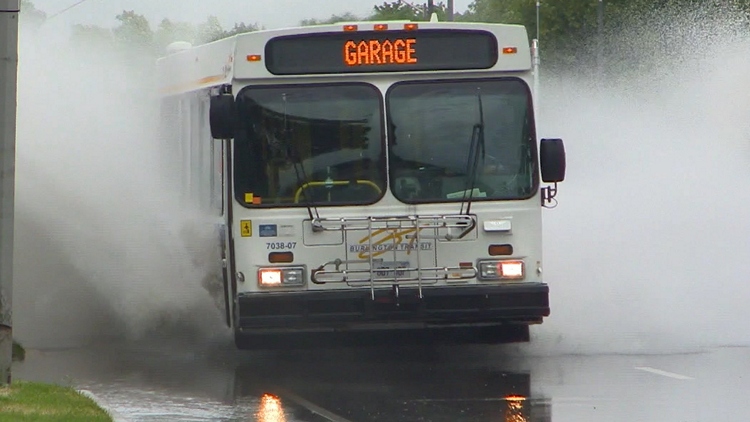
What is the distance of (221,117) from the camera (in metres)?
13.8

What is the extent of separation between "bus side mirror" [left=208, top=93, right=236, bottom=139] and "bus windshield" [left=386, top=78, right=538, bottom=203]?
57.2 inches

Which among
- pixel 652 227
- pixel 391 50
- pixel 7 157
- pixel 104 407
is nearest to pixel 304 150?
pixel 391 50

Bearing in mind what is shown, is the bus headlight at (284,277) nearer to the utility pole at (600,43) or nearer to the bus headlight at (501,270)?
the bus headlight at (501,270)

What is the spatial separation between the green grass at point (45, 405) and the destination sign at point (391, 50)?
377 centimetres

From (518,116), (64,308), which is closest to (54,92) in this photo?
(64,308)

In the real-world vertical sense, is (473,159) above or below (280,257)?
above

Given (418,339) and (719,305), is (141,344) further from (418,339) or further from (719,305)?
(719,305)

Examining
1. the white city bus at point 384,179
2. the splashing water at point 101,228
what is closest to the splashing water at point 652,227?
the white city bus at point 384,179

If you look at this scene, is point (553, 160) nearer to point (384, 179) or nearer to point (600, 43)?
point (384, 179)

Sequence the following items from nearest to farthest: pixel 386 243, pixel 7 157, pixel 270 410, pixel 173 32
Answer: pixel 270 410, pixel 7 157, pixel 386 243, pixel 173 32

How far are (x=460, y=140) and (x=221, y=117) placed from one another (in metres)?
2.12

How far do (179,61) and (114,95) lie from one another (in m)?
2.77

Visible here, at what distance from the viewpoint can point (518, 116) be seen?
47.1 feet

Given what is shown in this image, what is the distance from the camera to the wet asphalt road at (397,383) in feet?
38.5
